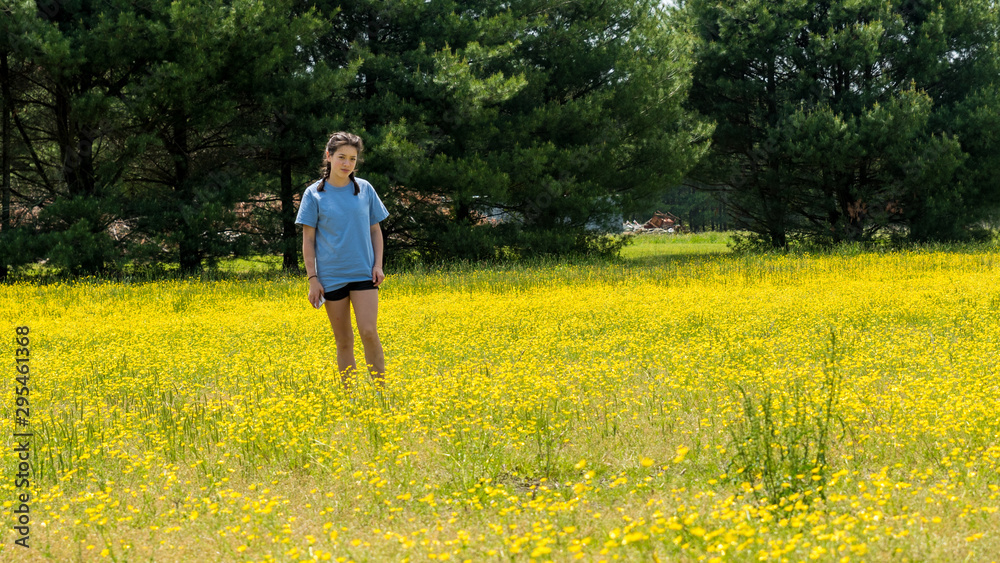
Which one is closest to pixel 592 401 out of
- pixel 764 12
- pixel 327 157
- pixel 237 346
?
pixel 327 157

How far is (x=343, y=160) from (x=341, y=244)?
1.88 ft

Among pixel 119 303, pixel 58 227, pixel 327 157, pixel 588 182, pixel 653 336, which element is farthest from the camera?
pixel 588 182

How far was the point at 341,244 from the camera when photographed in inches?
217

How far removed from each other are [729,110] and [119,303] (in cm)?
1866

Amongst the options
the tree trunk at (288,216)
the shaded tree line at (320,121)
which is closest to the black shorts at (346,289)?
the shaded tree line at (320,121)

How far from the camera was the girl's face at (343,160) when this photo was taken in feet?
17.7

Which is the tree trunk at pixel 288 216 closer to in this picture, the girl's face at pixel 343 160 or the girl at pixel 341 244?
the girl at pixel 341 244

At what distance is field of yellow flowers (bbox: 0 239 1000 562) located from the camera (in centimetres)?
329

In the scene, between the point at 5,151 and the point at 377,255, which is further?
the point at 5,151

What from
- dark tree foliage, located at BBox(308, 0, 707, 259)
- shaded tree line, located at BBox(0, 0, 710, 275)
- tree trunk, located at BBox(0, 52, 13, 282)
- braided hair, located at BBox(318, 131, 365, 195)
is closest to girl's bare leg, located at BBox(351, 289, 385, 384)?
braided hair, located at BBox(318, 131, 365, 195)

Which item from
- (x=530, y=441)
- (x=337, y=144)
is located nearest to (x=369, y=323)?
(x=337, y=144)

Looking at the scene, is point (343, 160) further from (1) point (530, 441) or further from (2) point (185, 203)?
(2) point (185, 203)

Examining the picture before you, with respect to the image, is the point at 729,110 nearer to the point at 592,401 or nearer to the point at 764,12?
the point at 764,12

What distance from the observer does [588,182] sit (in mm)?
21031
